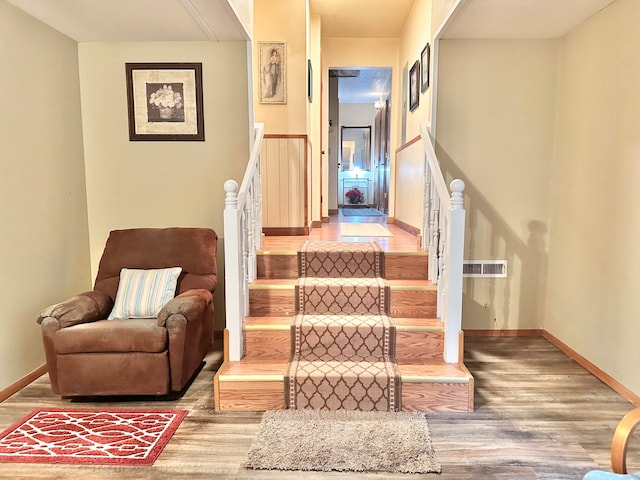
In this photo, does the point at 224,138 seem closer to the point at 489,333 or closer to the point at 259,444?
the point at 259,444

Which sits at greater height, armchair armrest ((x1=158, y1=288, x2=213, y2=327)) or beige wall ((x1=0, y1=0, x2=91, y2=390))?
beige wall ((x1=0, y1=0, x2=91, y2=390))

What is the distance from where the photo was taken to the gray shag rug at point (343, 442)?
1921mm

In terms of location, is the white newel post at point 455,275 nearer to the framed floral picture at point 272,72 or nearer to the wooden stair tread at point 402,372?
the wooden stair tread at point 402,372

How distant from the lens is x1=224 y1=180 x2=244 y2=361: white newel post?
2.51m

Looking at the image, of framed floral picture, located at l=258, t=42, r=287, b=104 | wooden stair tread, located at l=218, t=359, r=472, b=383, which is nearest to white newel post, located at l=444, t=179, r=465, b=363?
wooden stair tread, located at l=218, t=359, r=472, b=383

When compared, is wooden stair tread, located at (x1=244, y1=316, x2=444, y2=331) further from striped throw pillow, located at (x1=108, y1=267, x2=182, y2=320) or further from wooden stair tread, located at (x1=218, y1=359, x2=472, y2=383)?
striped throw pillow, located at (x1=108, y1=267, x2=182, y2=320)

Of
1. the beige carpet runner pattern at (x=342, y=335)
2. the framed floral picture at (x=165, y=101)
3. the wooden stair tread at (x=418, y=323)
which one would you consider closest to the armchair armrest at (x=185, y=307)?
the beige carpet runner pattern at (x=342, y=335)

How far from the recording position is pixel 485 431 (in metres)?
2.21

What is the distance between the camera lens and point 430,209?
10.3 feet

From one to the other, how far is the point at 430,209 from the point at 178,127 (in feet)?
6.91

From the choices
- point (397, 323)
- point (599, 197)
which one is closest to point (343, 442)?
point (397, 323)

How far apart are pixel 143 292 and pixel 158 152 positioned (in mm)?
1267

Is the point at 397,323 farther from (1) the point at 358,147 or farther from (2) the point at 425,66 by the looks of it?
(1) the point at 358,147

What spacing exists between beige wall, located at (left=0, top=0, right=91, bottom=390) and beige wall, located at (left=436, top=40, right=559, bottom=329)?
2888 mm
